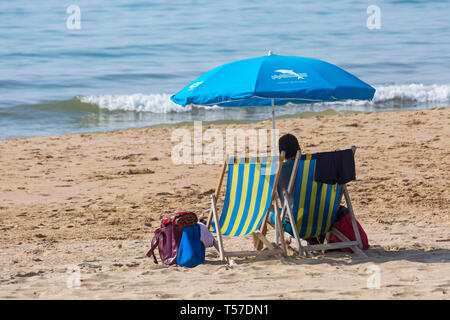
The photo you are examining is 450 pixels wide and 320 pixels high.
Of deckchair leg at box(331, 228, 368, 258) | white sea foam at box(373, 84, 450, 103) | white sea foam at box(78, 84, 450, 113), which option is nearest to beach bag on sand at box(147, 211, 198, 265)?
deckchair leg at box(331, 228, 368, 258)

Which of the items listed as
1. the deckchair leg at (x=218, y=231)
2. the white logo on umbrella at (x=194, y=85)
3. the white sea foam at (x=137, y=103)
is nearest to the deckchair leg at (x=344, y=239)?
the deckchair leg at (x=218, y=231)

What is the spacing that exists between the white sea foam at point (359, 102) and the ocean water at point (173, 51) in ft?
0.08

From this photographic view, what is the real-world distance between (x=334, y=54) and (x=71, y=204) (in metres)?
14.4

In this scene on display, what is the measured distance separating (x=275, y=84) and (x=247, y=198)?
3.00ft

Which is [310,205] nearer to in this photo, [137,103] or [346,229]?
[346,229]

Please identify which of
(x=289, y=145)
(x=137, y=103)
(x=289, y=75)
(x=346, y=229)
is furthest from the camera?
(x=137, y=103)

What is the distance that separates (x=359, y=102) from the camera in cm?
1438

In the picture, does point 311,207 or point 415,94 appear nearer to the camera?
point 311,207

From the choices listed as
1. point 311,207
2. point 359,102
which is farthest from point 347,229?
point 359,102

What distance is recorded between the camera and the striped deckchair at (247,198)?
200 inches

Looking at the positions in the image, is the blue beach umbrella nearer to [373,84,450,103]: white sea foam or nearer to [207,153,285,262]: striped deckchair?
[207,153,285,262]: striped deckchair

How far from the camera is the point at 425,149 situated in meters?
9.26

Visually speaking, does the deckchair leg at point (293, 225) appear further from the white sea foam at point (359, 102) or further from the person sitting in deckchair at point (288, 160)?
the white sea foam at point (359, 102)

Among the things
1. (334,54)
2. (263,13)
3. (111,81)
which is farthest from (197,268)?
(263,13)
